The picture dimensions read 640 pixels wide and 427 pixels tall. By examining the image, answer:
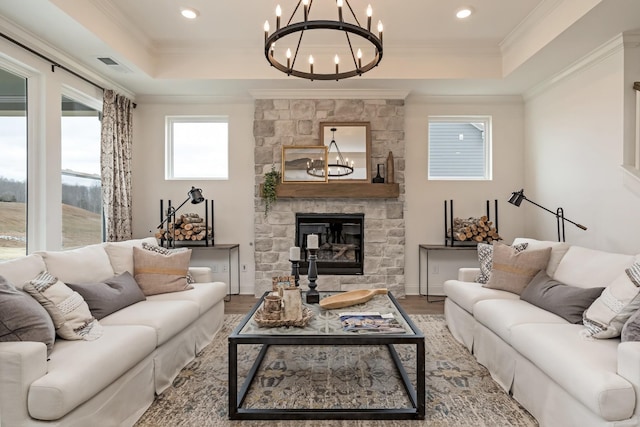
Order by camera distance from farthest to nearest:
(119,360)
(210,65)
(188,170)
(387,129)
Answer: (188,170) < (387,129) < (210,65) < (119,360)

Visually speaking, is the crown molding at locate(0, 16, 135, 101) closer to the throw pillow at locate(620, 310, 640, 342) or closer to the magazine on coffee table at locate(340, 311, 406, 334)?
the magazine on coffee table at locate(340, 311, 406, 334)

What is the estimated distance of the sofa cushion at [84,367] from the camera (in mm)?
1520

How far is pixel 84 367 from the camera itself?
1.69 meters

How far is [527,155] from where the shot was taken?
4.90m

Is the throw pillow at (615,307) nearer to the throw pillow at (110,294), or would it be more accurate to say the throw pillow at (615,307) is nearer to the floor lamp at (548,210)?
the floor lamp at (548,210)

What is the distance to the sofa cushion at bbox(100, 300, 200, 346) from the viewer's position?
7.66ft

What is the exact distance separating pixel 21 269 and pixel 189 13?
2621 millimetres

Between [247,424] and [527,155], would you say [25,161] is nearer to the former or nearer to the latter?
[247,424]

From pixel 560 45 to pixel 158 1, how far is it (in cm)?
368

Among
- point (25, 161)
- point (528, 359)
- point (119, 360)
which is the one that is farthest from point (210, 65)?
point (528, 359)

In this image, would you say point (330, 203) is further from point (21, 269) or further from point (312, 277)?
point (21, 269)

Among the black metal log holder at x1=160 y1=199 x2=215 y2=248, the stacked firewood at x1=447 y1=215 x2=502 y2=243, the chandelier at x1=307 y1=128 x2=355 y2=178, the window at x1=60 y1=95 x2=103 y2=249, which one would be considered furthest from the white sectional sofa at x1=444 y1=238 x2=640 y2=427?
the window at x1=60 y1=95 x2=103 y2=249

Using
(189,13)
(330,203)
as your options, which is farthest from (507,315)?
(189,13)

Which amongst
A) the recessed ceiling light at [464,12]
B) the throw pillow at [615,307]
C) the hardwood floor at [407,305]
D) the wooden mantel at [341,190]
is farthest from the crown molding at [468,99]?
the throw pillow at [615,307]
